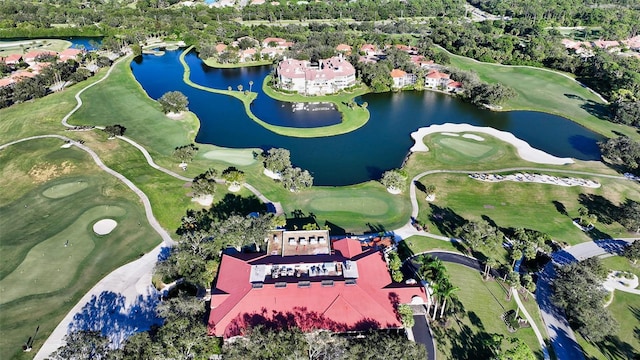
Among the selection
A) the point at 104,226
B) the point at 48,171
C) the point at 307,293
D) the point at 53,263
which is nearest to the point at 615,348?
the point at 307,293

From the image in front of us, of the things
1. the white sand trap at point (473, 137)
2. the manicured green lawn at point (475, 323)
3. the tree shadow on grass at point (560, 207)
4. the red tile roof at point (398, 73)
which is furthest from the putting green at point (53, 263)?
the red tile roof at point (398, 73)

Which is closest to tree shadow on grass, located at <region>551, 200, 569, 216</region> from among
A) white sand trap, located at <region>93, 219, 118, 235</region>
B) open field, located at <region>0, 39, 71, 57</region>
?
white sand trap, located at <region>93, 219, 118, 235</region>

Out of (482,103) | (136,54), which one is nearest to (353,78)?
(482,103)

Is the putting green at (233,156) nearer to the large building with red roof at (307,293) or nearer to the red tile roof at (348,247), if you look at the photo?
the large building with red roof at (307,293)

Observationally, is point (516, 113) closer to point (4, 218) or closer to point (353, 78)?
point (353, 78)

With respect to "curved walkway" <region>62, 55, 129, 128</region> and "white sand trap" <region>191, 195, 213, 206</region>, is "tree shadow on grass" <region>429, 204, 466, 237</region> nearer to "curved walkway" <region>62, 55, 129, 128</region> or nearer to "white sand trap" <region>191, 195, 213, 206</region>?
"white sand trap" <region>191, 195, 213, 206</region>

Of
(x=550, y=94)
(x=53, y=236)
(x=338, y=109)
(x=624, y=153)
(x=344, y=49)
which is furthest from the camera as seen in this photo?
(x=344, y=49)

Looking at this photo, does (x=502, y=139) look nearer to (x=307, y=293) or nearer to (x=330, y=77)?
(x=330, y=77)
